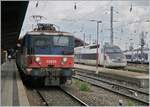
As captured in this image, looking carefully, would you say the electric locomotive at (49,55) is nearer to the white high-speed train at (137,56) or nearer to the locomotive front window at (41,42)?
the locomotive front window at (41,42)

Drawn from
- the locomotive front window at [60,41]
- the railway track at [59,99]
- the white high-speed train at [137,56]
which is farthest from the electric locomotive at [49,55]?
the white high-speed train at [137,56]

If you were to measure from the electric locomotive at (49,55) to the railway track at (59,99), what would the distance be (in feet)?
2.05

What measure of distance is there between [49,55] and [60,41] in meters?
0.84

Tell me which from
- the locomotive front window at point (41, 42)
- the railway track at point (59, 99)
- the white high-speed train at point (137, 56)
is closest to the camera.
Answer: the railway track at point (59, 99)

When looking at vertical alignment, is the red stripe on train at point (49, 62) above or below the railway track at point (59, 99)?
above

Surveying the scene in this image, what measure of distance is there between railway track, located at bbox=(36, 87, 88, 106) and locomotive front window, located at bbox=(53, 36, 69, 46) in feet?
7.03

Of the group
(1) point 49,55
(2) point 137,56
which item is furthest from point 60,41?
(2) point 137,56

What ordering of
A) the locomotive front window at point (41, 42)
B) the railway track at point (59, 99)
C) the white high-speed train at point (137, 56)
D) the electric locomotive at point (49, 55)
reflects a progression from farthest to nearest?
the white high-speed train at point (137, 56) → the locomotive front window at point (41, 42) → the electric locomotive at point (49, 55) → the railway track at point (59, 99)

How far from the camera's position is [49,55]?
18953 mm

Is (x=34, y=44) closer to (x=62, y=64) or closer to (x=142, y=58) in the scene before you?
(x=62, y=64)

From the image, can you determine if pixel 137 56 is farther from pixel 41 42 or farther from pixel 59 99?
pixel 59 99

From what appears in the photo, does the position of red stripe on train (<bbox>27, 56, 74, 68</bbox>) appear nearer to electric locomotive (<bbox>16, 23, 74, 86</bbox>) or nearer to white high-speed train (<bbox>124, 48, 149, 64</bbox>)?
electric locomotive (<bbox>16, 23, 74, 86</bbox>)

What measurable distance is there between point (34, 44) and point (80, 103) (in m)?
5.31

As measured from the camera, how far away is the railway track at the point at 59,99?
1455cm
